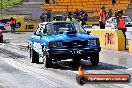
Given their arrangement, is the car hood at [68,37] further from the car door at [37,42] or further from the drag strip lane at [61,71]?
the drag strip lane at [61,71]

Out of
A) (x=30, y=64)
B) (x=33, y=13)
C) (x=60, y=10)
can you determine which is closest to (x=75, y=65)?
(x=30, y=64)

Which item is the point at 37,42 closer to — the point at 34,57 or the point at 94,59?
the point at 34,57

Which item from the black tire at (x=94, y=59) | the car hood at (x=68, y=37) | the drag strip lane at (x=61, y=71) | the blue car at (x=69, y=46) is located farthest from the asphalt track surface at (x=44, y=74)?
the car hood at (x=68, y=37)

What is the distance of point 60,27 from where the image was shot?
16.2 metres

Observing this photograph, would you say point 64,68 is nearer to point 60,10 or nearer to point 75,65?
point 75,65

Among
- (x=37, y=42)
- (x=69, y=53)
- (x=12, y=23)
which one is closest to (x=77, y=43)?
(x=69, y=53)

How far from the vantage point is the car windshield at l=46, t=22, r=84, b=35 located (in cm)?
1600

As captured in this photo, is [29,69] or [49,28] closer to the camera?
[29,69]

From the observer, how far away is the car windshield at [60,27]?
16.0m

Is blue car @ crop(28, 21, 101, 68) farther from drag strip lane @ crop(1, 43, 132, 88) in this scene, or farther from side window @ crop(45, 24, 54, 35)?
drag strip lane @ crop(1, 43, 132, 88)

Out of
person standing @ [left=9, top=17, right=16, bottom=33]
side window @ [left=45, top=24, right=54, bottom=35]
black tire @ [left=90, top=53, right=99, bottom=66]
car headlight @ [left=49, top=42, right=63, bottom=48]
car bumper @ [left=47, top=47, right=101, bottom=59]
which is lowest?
person standing @ [left=9, top=17, right=16, bottom=33]

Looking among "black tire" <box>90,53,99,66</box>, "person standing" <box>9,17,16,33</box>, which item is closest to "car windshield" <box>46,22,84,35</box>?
"black tire" <box>90,53,99,66</box>

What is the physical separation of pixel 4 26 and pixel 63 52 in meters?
32.9

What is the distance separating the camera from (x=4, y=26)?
47125 millimetres
